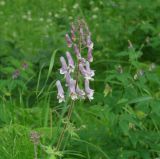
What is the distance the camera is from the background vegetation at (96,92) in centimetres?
312

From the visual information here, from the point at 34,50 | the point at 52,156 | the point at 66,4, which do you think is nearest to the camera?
the point at 52,156

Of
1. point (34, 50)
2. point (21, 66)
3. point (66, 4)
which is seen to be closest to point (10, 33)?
point (34, 50)

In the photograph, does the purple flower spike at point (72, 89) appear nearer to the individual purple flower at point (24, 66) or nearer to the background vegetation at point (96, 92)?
the background vegetation at point (96, 92)

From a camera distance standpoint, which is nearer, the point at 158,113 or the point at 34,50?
the point at 158,113

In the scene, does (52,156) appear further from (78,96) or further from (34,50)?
(34,50)

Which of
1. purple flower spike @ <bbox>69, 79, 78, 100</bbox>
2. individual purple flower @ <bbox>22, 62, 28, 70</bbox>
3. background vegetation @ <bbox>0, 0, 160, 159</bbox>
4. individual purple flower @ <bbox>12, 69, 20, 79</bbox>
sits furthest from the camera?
individual purple flower @ <bbox>22, 62, 28, 70</bbox>

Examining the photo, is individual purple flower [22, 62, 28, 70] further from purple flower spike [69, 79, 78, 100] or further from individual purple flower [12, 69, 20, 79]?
purple flower spike [69, 79, 78, 100]

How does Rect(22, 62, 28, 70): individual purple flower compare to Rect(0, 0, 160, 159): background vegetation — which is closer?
Rect(0, 0, 160, 159): background vegetation

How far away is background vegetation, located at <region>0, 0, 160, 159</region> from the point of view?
312cm

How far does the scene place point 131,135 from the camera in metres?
3.08

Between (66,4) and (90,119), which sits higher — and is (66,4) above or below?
above

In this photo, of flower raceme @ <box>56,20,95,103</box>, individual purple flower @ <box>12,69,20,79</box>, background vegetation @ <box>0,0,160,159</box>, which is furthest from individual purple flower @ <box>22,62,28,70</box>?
flower raceme @ <box>56,20,95,103</box>

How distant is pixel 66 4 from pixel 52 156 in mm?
5035

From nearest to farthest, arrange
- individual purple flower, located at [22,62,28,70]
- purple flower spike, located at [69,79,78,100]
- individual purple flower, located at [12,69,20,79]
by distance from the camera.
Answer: purple flower spike, located at [69,79,78,100]
individual purple flower, located at [12,69,20,79]
individual purple flower, located at [22,62,28,70]
